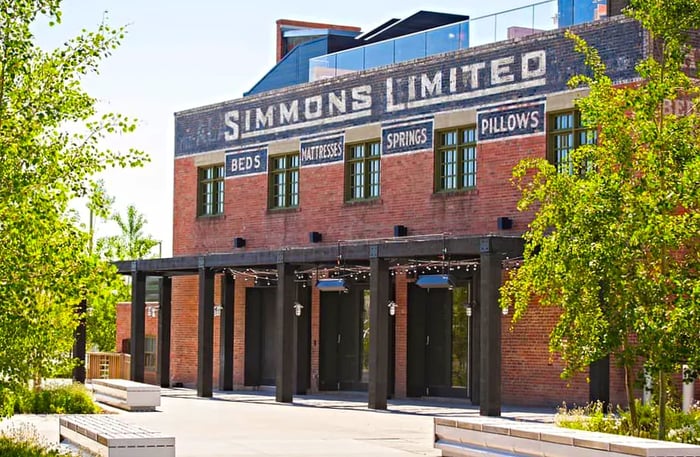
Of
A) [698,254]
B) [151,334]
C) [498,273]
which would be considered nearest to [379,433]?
[498,273]

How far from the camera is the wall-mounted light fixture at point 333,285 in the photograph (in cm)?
3422

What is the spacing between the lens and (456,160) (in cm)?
3225

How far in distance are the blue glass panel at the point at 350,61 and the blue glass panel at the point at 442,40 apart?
8.76ft

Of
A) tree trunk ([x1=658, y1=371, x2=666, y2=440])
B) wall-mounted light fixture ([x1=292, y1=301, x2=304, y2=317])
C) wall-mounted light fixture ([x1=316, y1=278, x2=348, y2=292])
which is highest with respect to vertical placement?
wall-mounted light fixture ([x1=316, y1=278, x2=348, y2=292])

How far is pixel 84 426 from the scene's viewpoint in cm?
1767

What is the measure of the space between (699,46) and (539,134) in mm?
3963

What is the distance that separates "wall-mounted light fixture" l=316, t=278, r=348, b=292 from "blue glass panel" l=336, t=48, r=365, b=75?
574cm

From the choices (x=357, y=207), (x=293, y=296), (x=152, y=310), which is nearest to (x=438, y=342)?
(x=293, y=296)

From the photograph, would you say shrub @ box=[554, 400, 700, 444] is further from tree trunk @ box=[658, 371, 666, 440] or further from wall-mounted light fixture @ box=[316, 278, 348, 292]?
wall-mounted light fixture @ box=[316, 278, 348, 292]

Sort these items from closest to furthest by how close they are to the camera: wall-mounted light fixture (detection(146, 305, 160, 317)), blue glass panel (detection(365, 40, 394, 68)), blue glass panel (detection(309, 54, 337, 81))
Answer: blue glass panel (detection(365, 40, 394, 68)) → blue glass panel (detection(309, 54, 337, 81)) → wall-mounted light fixture (detection(146, 305, 160, 317))

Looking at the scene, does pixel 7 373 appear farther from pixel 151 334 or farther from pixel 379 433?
pixel 151 334

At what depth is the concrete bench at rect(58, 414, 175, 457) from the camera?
15.5m

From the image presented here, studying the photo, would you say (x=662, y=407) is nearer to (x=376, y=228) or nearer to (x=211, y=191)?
(x=376, y=228)

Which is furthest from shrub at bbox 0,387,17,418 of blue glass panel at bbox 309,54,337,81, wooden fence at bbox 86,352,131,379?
wooden fence at bbox 86,352,131,379
